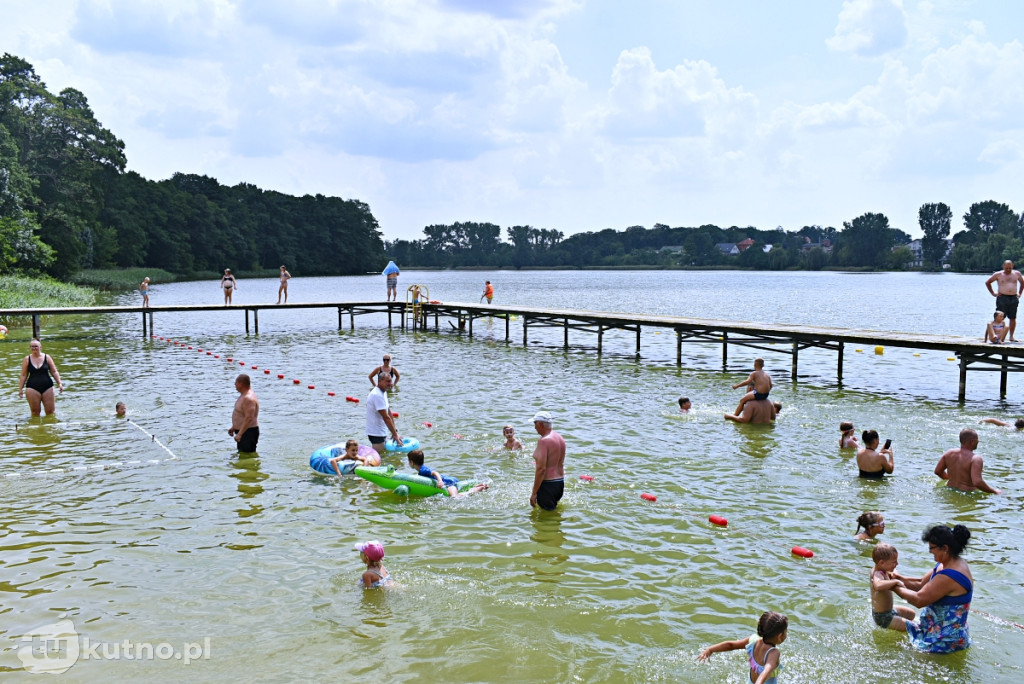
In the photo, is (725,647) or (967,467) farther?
(967,467)

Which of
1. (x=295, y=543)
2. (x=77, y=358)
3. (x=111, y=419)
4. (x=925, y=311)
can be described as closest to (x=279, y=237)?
(x=925, y=311)

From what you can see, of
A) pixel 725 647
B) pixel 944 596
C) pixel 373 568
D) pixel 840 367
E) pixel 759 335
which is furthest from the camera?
pixel 759 335

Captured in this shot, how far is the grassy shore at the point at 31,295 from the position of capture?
3866cm

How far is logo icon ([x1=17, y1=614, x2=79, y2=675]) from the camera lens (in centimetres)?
707

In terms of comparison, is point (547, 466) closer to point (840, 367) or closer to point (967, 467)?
point (967, 467)

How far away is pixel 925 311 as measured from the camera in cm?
6078

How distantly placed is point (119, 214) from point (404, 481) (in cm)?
9590

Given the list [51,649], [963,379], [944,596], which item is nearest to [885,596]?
[944,596]

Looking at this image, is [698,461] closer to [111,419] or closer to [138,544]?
[138,544]

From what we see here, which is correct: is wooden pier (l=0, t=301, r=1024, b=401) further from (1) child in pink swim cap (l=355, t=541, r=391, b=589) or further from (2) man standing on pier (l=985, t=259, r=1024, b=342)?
(1) child in pink swim cap (l=355, t=541, r=391, b=589)

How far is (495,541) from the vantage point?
33.0 feet

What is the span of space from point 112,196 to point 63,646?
10177 cm

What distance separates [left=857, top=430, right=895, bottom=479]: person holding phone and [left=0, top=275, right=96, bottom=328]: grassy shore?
34768 mm

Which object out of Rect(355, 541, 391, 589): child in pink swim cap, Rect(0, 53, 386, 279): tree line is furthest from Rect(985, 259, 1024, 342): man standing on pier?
Rect(0, 53, 386, 279): tree line
